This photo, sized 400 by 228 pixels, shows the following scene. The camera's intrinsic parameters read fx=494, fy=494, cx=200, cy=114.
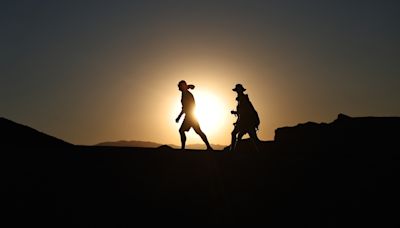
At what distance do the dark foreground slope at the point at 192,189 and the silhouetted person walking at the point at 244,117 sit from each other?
1282 mm

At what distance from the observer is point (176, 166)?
41.6 feet

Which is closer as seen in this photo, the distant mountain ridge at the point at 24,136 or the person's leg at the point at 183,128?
the person's leg at the point at 183,128

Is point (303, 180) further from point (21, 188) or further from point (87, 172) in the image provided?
point (21, 188)

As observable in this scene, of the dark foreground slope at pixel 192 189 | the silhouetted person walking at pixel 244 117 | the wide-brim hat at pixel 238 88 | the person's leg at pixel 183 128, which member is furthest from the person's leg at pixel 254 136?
the person's leg at pixel 183 128

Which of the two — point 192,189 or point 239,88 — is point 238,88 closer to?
point 239,88

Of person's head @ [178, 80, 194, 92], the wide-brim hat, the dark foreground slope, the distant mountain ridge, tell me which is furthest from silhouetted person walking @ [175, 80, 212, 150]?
the distant mountain ridge

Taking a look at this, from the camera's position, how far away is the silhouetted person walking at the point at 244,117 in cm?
1566

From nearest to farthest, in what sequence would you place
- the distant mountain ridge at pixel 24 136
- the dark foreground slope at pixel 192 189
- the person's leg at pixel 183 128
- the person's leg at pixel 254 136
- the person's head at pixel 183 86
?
the dark foreground slope at pixel 192 189, the person's leg at pixel 183 128, the person's head at pixel 183 86, the person's leg at pixel 254 136, the distant mountain ridge at pixel 24 136

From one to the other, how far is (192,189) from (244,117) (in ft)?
17.2

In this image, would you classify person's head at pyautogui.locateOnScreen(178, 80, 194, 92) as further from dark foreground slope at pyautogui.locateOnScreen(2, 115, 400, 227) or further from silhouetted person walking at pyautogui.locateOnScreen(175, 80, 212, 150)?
dark foreground slope at pyautogui.locateOnScreen(2, 115, 400, 227)

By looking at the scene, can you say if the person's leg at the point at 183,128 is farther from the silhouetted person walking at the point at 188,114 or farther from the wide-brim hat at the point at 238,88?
the wide-brim hat at the point at 238,88

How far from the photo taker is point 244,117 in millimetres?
15633

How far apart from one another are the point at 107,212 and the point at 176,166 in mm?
3821

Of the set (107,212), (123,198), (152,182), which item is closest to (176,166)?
(152,182)
